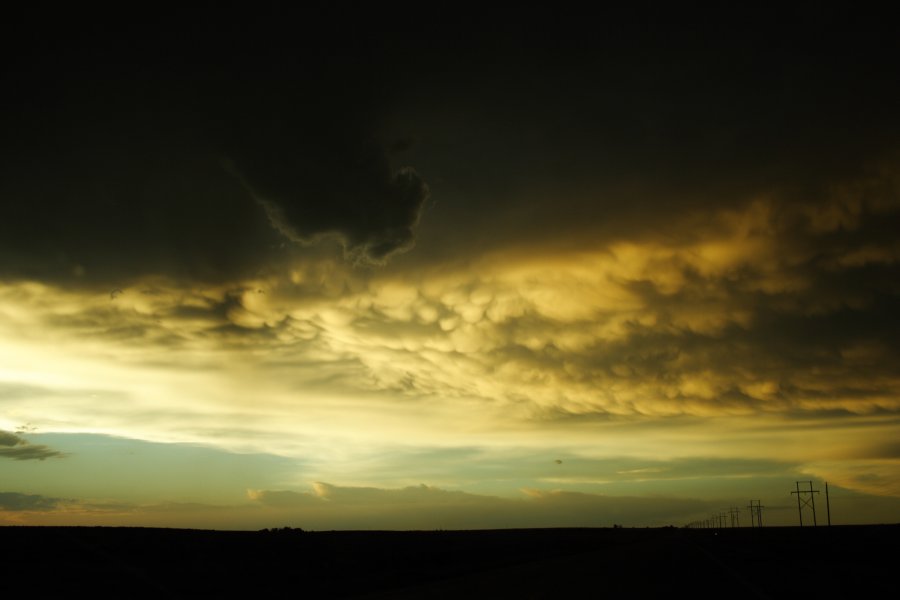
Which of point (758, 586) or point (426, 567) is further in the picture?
point (426, 567)

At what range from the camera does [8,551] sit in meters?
31.0

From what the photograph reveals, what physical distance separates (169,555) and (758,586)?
28.0 m

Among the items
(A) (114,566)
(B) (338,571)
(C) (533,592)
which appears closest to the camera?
(C) (533,592)

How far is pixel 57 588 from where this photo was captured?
2352cm

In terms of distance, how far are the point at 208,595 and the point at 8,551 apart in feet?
43.1

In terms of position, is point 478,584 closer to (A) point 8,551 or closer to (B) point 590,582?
(B) point 590,582

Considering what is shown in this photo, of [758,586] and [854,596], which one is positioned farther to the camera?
[758,586]

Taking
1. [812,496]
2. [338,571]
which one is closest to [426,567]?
[338,571]

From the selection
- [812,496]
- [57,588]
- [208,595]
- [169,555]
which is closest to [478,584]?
[208,595]

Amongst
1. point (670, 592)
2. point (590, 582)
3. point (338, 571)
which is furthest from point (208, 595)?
point (670, 592)

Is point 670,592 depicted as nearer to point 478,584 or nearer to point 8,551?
point 478,584

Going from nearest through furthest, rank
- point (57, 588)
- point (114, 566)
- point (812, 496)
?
point (57, 588) → point (114, 566) → point (812, 496)

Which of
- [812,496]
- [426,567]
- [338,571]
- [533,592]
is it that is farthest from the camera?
[812,496]

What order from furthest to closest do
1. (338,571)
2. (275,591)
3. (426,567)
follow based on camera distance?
1. (426,567)
2. (338,571)
3. (275,591)
